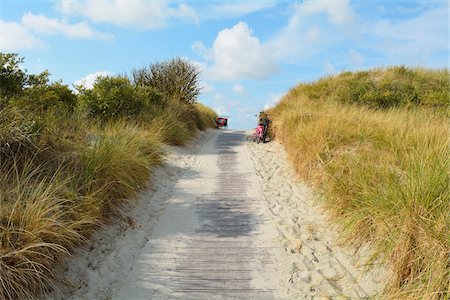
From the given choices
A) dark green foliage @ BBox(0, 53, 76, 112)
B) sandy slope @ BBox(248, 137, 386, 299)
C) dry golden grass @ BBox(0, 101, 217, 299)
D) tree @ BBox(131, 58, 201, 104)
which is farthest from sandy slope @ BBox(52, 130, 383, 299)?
tree @ BBox(131, 58, 201, 104)

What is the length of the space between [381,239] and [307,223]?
193cm

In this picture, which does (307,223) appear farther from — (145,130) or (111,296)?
(145,130)

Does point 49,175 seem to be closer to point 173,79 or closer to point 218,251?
point 218,251

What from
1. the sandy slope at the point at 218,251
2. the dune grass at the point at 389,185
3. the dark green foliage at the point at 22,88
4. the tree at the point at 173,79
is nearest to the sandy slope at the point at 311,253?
the sandy slope at the point at 218,251

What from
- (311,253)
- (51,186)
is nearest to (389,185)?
(311,253)

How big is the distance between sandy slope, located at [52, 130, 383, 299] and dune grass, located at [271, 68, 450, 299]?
1.34 feet

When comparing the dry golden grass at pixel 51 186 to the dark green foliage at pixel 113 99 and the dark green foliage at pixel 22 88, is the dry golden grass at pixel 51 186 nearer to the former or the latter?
the dark green foliage at pixel 22 88

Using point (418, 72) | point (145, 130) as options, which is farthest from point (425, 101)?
point (145, 130)

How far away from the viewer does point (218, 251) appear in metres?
5.55

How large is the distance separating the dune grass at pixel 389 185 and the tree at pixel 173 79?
8.16 meters

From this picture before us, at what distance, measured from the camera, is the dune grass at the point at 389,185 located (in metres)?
3.86

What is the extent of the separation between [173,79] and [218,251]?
1380cm

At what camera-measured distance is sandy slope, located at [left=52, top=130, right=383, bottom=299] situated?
15.0 feet

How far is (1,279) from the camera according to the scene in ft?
11.9
